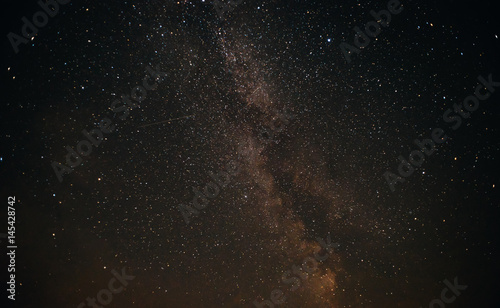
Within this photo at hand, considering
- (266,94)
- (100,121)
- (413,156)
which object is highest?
(100,121)

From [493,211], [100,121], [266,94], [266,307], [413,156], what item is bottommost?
[493,211]

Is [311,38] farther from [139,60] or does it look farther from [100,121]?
[100,121]

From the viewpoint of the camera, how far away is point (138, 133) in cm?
95

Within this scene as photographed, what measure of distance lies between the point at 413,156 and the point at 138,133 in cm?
134

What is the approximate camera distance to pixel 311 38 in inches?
36.5

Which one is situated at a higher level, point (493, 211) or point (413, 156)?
point (413, 156)

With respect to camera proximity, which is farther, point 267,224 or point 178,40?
point 267,224

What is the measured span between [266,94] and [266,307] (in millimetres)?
1099

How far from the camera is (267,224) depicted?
3.29ft

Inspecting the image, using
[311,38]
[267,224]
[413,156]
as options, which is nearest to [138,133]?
[267,224]

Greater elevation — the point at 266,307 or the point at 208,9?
the point at 208,9

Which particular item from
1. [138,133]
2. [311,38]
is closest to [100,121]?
[138,133]

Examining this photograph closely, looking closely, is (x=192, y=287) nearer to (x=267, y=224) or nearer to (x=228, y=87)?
(x=267, y=224)

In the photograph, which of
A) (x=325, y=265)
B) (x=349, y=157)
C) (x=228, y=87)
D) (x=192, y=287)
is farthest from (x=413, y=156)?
(x=192, y=287)
